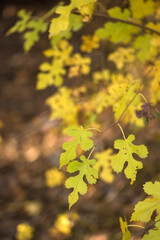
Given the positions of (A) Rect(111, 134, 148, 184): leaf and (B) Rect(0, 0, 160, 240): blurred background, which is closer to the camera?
(A) Rect(111, 134, 148, 184): leaf

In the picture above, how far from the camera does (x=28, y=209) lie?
10.9 ft

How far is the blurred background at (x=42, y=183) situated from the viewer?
2.81m

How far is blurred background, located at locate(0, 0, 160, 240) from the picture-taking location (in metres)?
2.81

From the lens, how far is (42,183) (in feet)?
12.2

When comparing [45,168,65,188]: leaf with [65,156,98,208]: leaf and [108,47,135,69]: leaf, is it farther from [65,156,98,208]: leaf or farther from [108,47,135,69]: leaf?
[65,156,98,208]: leaf

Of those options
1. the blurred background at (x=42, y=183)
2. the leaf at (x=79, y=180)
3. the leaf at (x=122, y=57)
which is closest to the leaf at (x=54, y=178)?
the blurred background at (x=42, y=183)

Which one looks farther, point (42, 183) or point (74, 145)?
point (42, 183)

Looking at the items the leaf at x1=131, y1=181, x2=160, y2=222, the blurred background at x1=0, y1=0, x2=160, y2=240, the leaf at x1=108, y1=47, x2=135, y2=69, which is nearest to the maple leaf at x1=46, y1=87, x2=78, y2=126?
the leaf at x1=108, y1=47, x2=135, y2=69

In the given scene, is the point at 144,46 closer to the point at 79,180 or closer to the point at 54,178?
the point at 79,180

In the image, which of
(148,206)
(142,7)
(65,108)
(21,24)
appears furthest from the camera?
(65,108)

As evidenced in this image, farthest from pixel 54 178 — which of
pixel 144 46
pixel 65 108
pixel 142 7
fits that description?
pixel 142 7

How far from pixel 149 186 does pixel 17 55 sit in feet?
20.1

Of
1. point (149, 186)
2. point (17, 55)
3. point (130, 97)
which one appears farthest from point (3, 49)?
point (149, 186)

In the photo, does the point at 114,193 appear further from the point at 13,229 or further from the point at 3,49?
the point at 3,49
